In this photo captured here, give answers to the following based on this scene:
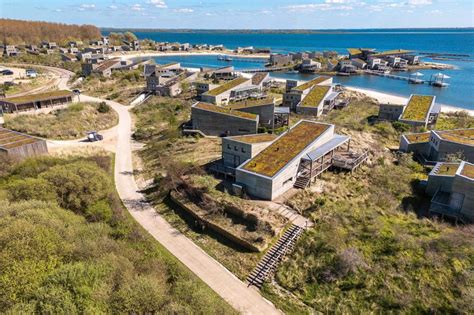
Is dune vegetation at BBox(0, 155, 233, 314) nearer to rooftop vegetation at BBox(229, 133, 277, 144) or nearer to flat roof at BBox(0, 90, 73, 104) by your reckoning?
rooftop vegetation at BBox(229, 133, 277, 144)

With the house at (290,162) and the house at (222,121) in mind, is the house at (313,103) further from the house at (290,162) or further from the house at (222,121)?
the house at (290,162)

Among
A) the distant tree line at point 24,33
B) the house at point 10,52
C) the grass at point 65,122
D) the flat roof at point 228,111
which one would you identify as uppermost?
the distant tree line at point 24,33

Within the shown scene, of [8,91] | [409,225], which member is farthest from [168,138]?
[8,91]

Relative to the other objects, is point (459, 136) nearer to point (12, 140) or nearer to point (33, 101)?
point (12, 140)

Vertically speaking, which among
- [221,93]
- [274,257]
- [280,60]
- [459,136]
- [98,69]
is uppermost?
[280,60]

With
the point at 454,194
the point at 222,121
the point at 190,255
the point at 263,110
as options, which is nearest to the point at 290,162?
the point at 190,255

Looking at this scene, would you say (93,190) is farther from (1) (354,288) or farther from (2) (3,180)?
(1) (354,288)

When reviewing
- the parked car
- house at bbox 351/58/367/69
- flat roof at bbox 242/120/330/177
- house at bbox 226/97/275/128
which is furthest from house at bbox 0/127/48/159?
house at bbox 351/58/367/69

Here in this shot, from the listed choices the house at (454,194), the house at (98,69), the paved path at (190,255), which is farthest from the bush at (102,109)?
the house at (454,194)
